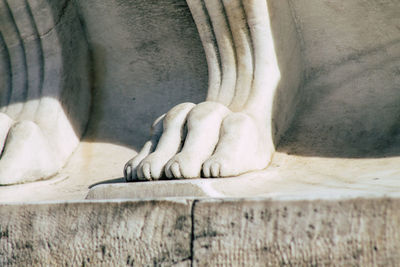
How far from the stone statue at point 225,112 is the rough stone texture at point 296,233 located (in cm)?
30

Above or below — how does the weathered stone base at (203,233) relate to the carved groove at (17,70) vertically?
below

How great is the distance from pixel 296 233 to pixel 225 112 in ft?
2.02

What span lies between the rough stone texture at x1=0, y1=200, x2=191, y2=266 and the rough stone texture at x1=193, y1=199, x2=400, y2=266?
53 millimetres

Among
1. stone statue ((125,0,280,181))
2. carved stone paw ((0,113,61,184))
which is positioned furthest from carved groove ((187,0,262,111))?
Result: carved stone paw ((0,113,61,184))

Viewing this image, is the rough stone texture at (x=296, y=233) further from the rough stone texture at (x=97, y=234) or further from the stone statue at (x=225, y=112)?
the stone statue at (x=225, y=112)

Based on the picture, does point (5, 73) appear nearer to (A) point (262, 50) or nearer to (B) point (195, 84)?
(B) point (195, 84)

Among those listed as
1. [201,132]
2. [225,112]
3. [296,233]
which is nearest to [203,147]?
[201,132]

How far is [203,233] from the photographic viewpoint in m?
1.11

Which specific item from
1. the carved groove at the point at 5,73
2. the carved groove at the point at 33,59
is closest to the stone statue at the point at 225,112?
the carved groove at the point at 33,59

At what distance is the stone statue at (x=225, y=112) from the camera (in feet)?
4.71

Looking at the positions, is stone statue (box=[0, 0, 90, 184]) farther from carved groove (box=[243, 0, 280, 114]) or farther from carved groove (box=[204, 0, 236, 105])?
carved groove (box=[243, 0, 280, 114])

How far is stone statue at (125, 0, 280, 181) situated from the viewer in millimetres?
1437

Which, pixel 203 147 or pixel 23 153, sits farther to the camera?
pixel 23 153

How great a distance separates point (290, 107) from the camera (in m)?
1.83
